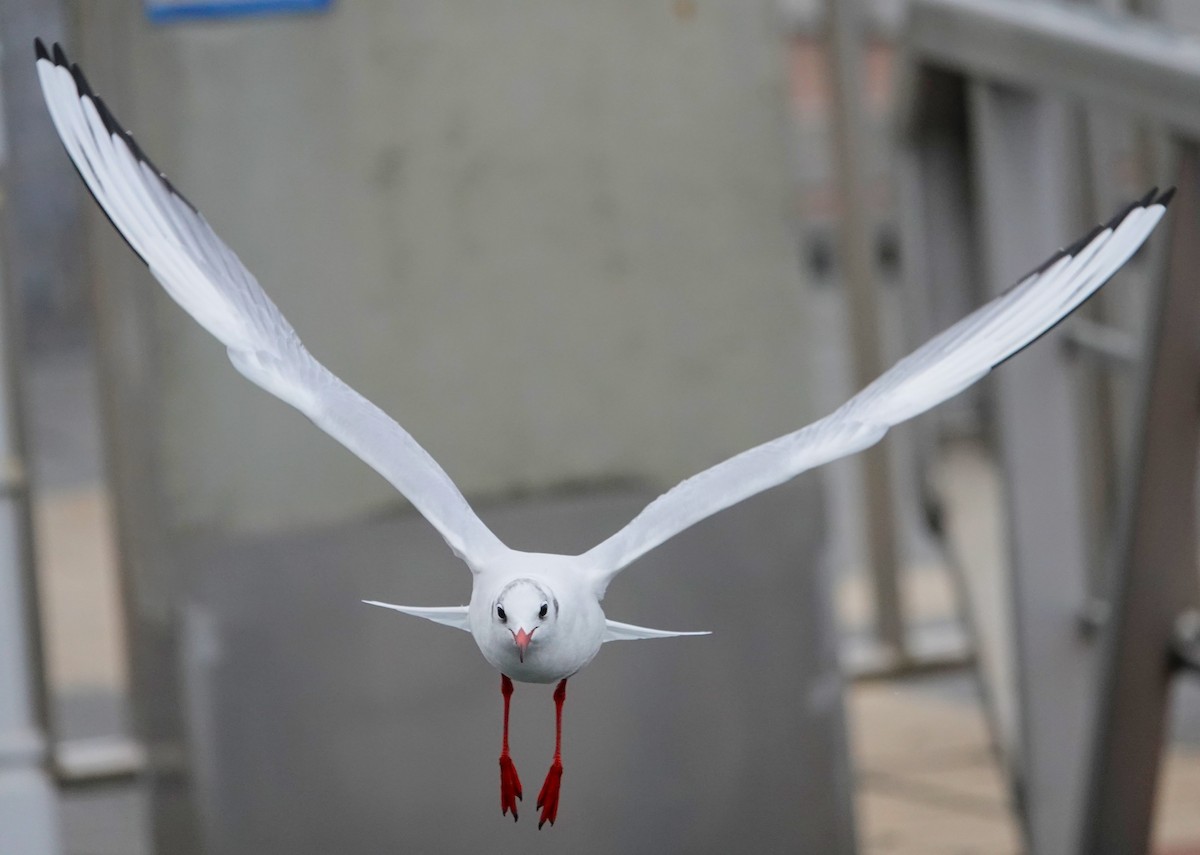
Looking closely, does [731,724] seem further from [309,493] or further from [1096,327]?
[1096,327]

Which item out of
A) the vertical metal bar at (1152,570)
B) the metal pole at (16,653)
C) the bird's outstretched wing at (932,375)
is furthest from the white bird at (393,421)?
the metal pole at (16,653)

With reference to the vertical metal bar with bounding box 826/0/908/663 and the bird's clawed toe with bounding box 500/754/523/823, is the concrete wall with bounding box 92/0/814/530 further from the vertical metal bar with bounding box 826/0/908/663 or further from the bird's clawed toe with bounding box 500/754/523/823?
the vertical metal bar with bounding box 826/0/908/663

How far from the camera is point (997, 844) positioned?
6.81 ft

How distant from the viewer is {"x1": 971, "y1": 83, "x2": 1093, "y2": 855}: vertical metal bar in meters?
1.72

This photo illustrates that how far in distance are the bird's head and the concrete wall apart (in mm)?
965

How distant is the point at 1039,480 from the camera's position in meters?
1.76

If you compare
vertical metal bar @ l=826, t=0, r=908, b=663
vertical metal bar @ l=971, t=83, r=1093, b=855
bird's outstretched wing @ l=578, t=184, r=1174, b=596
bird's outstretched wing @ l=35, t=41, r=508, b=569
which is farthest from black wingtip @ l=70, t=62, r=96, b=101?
vertical metal bar @ l=826, t=0, r=908, b=663

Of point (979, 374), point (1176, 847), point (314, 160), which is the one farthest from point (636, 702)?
point (979, 374)

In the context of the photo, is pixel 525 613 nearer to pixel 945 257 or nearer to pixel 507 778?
pixel 507 778

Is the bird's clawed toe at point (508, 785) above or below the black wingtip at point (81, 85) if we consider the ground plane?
below

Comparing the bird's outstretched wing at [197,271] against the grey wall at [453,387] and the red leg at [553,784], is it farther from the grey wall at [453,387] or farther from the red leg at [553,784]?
the grey wall at [453,387]

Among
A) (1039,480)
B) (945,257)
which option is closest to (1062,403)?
(1039,480)

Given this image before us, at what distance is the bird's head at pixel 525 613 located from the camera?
0.52 metres

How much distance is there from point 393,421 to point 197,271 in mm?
113
